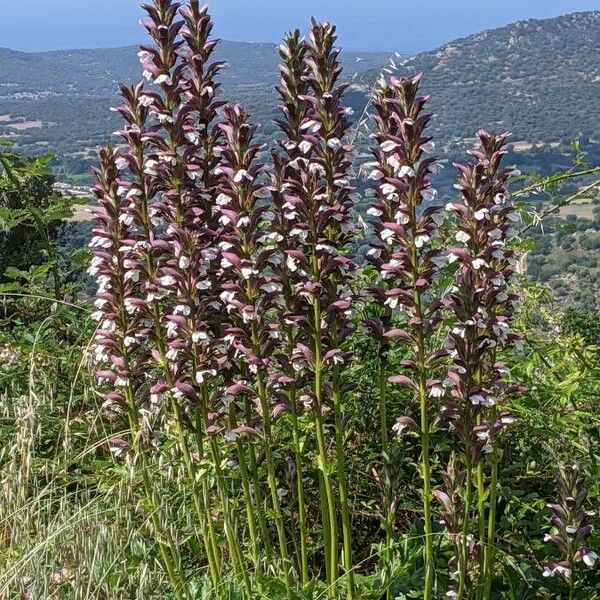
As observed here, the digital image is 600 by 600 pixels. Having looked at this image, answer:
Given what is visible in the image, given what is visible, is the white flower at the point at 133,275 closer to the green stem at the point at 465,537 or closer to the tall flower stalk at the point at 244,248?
the tall flower stalk at the point at 244,248

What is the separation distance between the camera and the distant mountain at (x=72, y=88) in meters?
49.5

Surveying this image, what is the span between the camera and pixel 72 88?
12650 cm

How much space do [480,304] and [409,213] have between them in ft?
1.49

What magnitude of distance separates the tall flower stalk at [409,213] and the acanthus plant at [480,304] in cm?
11

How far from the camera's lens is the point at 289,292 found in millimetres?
3742

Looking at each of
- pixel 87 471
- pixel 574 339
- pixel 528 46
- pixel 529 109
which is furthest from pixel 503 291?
pixel 528 46

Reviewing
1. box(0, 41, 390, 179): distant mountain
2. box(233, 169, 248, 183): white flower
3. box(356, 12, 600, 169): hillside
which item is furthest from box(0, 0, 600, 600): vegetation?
box(356, 12, 600, 169): hillside

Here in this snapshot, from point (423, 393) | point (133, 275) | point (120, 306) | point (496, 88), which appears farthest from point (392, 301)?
point (496, 88)

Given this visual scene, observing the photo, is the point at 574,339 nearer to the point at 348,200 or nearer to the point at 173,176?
the point at 348,200

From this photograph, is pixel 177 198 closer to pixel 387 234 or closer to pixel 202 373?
pixel 202 373

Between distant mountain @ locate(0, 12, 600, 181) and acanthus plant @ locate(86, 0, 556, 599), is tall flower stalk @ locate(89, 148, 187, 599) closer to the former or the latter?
acanthus plant @ locate(86, 0, 556, 599)

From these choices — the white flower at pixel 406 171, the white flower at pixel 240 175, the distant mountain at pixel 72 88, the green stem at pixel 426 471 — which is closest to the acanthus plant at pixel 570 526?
the green stem at pixel 426 471

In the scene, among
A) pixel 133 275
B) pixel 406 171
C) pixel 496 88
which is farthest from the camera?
pixel 496 88

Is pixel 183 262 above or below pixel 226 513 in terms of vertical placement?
above
